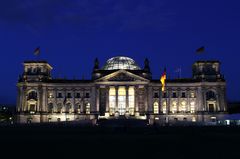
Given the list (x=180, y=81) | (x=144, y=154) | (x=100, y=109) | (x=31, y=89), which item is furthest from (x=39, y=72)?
(x=144, y=154)

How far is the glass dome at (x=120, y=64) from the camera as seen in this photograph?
4889 inches

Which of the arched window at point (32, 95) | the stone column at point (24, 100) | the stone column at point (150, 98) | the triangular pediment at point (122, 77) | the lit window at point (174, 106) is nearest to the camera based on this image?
the triangular pediment at point (122, 77)

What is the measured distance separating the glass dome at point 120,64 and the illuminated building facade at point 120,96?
18.8ft

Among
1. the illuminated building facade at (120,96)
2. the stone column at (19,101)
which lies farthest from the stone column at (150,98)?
the stone column at (19,101)

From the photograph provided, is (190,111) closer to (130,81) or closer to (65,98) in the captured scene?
(130,81)

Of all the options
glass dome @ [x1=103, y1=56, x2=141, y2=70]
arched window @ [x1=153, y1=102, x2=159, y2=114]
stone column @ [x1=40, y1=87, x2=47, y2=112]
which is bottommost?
arched window @ [x1=153, y1=102, x2=159, y2=114]

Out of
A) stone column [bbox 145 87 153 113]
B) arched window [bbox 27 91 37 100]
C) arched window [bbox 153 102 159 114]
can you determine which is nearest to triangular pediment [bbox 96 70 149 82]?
stone column [bbox 145 87 153 113]

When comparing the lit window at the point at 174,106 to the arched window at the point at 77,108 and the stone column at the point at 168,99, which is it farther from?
the arched window at the point at 77,108

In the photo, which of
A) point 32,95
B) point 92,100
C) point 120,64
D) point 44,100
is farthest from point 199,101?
point 32,95

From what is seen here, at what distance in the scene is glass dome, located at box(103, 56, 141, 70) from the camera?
124188 mm

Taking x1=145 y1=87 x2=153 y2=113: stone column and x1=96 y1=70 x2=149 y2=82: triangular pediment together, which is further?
x1=145 y1=87 x2=153 y2=113: stone column

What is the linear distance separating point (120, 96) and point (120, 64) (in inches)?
557

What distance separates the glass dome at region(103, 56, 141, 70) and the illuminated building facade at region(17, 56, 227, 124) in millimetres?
5745

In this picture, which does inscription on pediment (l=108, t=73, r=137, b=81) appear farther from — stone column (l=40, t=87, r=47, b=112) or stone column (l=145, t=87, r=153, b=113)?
A: stone column (l=40, t=87, r=47, b=112)
